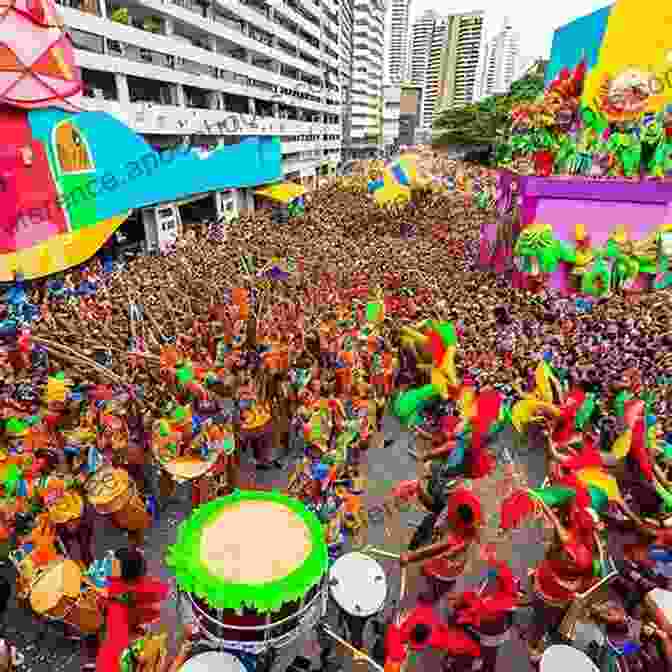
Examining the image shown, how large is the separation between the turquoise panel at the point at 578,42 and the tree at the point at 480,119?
25.8 m

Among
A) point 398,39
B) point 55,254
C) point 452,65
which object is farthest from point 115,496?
point 398,39

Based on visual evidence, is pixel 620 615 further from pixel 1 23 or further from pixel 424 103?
pixel 424 103

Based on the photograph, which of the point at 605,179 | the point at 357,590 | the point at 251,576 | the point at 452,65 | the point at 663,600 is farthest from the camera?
the point at 452,65

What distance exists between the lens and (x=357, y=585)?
12.7 ft

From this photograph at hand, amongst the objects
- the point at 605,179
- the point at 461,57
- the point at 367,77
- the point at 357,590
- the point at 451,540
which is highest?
the point at 461,57

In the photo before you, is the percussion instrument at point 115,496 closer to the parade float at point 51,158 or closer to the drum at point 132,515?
the drum at point 132,515

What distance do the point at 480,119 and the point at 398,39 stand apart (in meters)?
69.9

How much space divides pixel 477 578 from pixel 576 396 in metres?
2.35

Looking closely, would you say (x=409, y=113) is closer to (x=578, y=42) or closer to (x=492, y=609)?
(x=578, y=42)

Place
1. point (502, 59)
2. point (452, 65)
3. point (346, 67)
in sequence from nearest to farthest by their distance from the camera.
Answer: point (346, 67)
point (452, 65)
point (502, 59)

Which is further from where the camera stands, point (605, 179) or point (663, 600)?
point (605, 179)

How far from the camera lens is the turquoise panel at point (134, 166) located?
12.3 meters

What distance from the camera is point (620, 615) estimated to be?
3730mm

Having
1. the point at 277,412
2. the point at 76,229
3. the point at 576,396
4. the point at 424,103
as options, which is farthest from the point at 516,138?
the point at 424,103
